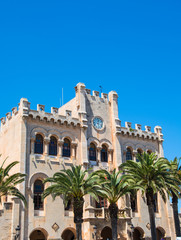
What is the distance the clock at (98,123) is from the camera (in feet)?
131

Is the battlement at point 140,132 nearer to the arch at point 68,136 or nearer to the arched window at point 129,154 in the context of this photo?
the arched window at point 129,154

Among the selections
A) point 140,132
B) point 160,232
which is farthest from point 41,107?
point 160,232

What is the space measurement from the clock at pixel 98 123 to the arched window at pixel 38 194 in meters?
10.2

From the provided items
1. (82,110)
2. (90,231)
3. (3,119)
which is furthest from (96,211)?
(3,119)

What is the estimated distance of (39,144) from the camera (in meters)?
35.3

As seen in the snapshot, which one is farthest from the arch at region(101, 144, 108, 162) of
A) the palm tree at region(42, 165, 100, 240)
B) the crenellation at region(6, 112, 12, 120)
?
the crenellation at region(6, 112, 12, 120)

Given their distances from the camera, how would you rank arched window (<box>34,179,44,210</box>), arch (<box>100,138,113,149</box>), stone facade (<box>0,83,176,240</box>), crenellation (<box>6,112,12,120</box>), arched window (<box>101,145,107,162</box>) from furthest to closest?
1. arch (<box>100,138,113,149</box>)
2. arched window (<box>101,145,107,162</box>)
3. crenellation (<box>6,112,12,120</box>)
4. arched window (<box>34,179,44,210</box>)
5. stone facade (<box>0,83,176,240</box>)

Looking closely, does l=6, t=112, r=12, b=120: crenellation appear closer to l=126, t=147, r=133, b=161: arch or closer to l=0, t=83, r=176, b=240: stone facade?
l=0, t=83, r=176, b=240: stone facade

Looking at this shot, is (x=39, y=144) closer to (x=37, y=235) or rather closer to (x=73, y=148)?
(x=73, y=148)

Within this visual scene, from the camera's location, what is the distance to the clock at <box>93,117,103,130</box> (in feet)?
131

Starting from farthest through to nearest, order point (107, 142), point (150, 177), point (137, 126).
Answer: point (137, 126)
point (107, 142)
point (150, 177)

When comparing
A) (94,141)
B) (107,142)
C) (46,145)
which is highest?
(107,142)

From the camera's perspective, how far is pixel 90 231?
3266 cm

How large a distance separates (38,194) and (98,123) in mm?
11760
